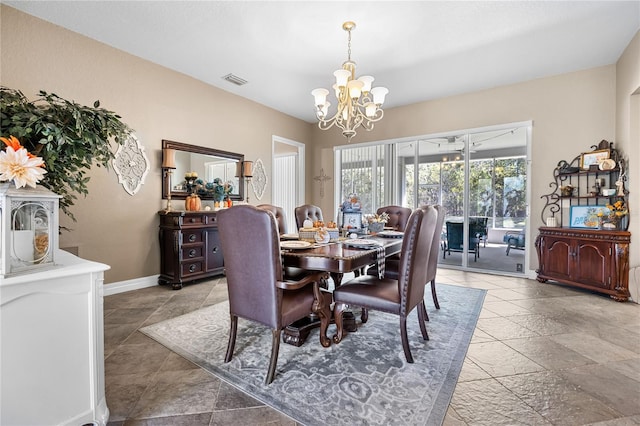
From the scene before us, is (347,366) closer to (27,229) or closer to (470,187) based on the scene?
(27,229)

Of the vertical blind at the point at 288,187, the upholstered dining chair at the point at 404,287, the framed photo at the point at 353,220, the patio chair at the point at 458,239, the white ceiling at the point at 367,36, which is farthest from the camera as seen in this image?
the vertical blind at the point at 288,187

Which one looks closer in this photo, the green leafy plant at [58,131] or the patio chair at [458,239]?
the green leafy plant at [58,131]

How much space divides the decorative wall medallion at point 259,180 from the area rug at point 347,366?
286cm

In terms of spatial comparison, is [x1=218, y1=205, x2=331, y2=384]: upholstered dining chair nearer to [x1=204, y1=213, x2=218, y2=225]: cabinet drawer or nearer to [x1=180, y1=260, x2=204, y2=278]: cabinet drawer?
[x1=180, y1=260, x2=204, y2=278]: cabinet drawer

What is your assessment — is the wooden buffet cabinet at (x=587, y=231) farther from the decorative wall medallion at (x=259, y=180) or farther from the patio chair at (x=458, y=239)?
the decorative wall medallion at (x=259, y=180)

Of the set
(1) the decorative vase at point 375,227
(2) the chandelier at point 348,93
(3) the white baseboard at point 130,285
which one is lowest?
(3) the white baseboard at point 130,285

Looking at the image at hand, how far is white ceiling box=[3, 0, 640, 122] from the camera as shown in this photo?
272 cm

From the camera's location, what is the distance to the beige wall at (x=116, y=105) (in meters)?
2.88

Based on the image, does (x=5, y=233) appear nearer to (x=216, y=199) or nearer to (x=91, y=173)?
(x=91, y=173)

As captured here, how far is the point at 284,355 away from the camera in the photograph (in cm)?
205

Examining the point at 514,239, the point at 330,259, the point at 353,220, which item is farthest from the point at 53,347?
the point at 514,239

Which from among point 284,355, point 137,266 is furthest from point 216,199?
point 284,355

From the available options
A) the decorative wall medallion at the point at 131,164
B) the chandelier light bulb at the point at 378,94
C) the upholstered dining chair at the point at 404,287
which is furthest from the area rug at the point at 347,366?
the chandelier light bulb at the point at 378,94

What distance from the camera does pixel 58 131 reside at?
146cm
